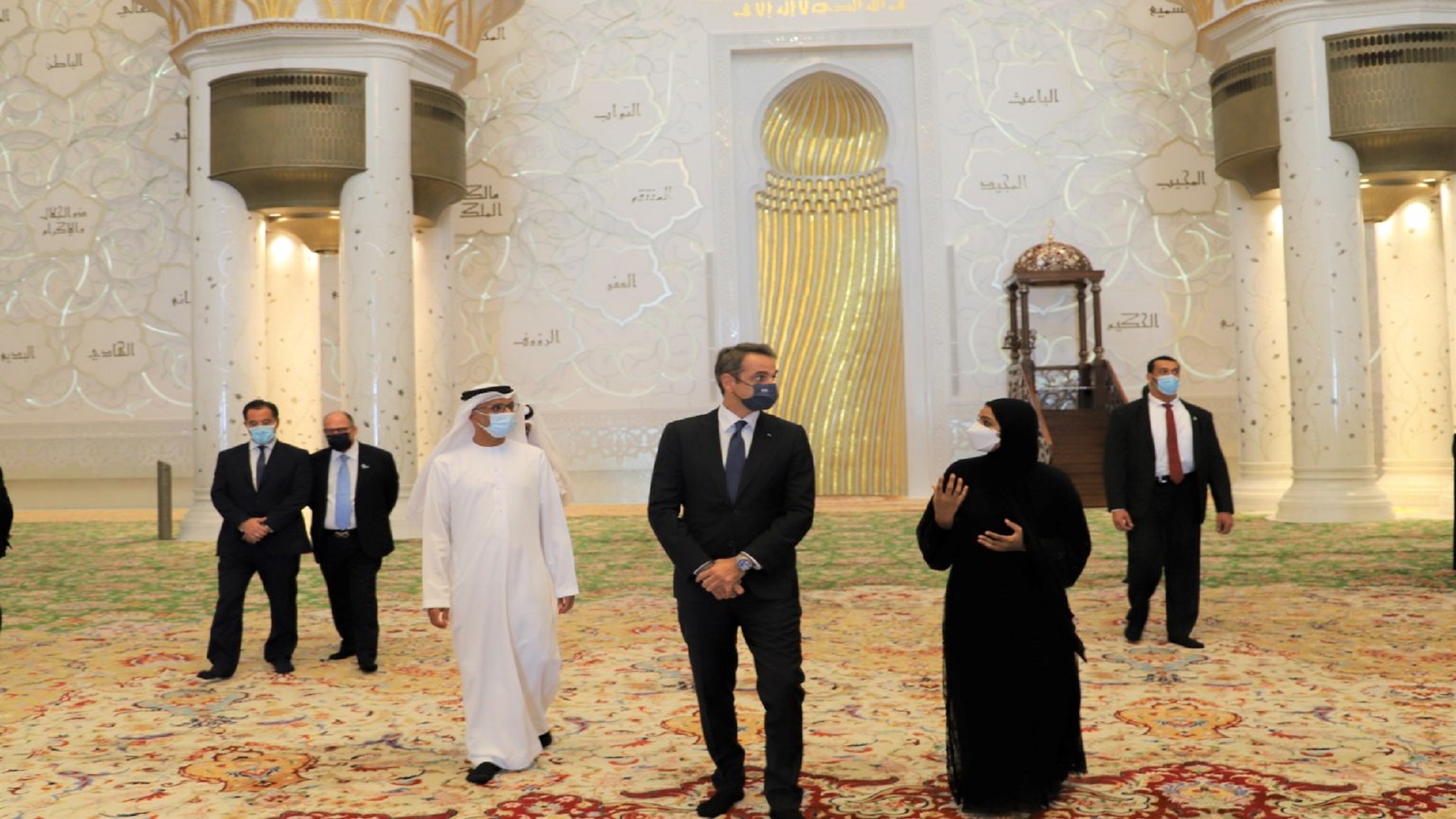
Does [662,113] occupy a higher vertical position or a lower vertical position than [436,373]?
higher

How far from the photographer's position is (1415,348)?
1062 centimetres

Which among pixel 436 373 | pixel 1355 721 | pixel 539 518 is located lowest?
pixel 1355 721

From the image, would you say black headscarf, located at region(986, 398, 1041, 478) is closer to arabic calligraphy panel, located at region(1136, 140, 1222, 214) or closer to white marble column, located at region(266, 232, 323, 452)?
white marble column, located at region(266, 232, 323, 452)

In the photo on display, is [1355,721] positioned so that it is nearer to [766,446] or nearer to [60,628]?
[766,446]

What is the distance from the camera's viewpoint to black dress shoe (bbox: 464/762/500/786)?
3363 millimetres

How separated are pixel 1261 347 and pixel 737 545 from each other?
8893 mm

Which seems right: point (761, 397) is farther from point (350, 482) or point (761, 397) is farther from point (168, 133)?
point (168, 133)

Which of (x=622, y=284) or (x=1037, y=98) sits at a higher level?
(x=1037, y=98)

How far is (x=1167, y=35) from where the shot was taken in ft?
42.6

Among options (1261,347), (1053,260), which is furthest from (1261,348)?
(1053,260)

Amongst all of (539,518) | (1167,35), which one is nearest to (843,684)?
(539,518)


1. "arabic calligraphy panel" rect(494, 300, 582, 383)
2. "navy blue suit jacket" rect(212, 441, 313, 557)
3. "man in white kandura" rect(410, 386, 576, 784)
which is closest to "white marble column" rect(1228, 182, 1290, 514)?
"arabic calligraphy panel" rect(494, 300, 582, 383)

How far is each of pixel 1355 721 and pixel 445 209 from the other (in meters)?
9.42

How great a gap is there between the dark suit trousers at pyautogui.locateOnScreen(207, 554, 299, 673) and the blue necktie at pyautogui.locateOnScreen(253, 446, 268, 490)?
293 mm
